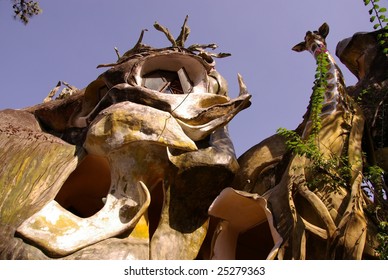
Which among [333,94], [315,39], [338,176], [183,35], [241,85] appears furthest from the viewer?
[183,35]

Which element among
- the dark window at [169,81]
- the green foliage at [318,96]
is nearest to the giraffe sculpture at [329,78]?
the green foliage at [318,96]

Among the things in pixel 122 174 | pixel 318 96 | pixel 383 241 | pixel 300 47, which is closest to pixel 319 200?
pixel 383 241

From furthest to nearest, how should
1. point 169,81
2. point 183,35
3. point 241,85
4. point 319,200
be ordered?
point 183,35
point 169,81
point 241,85
point 319,200

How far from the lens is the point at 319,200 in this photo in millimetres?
5602

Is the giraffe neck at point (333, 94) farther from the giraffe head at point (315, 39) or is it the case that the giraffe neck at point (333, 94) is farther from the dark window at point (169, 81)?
the dark window at point (169, 81)

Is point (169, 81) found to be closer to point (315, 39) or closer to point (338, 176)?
point (315, 39)

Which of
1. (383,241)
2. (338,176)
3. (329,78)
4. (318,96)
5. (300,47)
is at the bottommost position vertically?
(383,241)

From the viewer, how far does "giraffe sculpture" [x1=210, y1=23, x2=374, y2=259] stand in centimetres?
529

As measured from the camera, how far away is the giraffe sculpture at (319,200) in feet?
17.4

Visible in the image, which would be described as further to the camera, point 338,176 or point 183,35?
point 183,35

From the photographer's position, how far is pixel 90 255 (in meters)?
5.82
